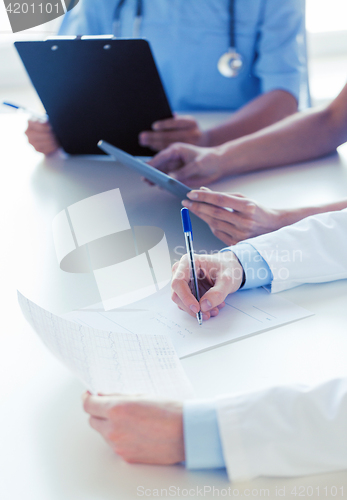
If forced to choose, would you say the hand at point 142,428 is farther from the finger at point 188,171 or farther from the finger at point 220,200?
the finger at point 188,171

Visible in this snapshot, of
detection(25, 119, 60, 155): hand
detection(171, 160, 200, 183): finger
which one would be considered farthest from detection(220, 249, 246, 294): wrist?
detection(25, 119, 60, 155): hand

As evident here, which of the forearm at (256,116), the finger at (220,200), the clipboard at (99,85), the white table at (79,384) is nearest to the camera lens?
the white table at (79,384)

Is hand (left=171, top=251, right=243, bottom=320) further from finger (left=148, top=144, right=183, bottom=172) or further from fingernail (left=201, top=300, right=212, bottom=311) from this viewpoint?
finger (left=148, top=144, right=183, bottom=172)

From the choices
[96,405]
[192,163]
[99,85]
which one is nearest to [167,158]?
[192,163]

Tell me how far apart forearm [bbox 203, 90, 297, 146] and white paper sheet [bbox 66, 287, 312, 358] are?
2.52 feet

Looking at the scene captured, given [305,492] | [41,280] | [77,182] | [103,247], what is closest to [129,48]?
[77,182]

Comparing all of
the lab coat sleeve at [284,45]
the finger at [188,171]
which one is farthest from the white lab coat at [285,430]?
the lab coat sleeve at [284,45]

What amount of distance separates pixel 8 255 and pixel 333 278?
0.55 meters

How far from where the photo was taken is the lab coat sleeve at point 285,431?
39cm

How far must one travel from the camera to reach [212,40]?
1.53 metres

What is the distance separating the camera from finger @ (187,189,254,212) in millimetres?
770

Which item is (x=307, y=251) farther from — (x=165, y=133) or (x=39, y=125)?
(x=39, y=125)

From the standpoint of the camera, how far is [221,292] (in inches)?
23.8

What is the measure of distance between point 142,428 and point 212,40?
1.42 metres
